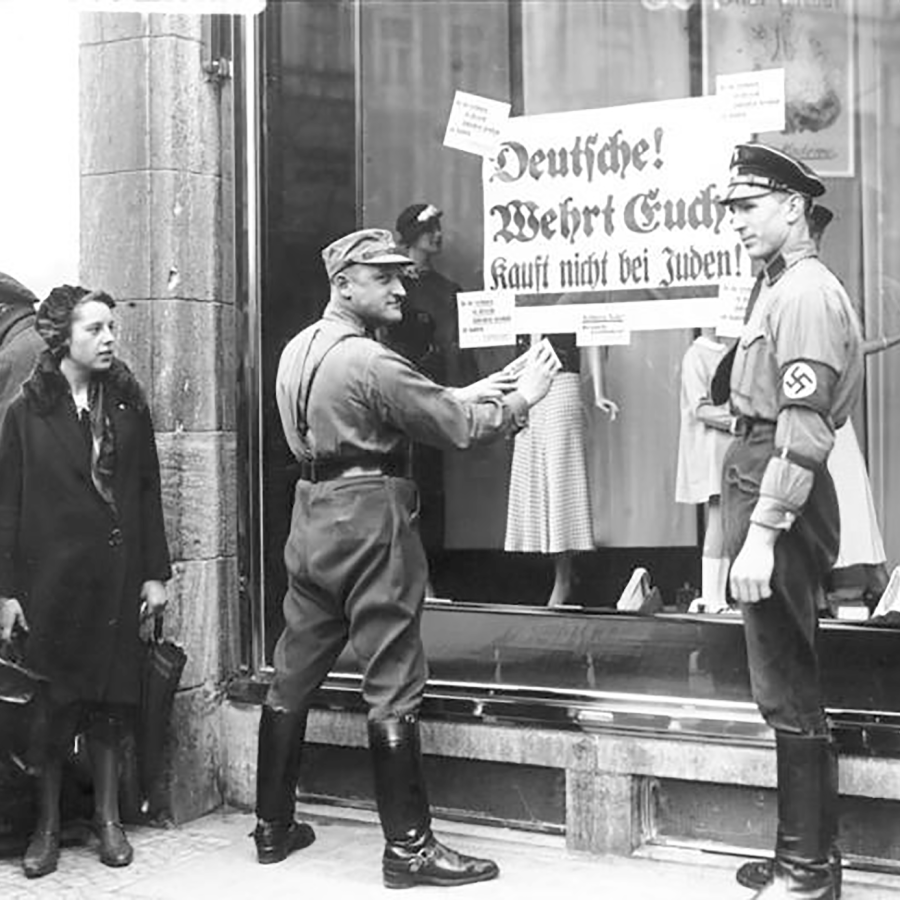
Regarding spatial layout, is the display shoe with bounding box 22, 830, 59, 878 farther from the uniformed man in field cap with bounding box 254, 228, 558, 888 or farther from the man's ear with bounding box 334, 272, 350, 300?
the man's ear with bounding box 334, 272, 350, 300

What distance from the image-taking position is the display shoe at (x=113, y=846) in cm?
582

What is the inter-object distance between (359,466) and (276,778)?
→ 3.79 feet

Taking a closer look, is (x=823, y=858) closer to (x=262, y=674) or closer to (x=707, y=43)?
(x=262, y=674)

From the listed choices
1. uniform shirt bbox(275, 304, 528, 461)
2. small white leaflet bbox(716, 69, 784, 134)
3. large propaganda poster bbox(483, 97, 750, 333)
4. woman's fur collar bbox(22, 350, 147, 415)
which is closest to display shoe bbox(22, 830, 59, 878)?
woman's fur collar bbox(22, 350, 147, 415)

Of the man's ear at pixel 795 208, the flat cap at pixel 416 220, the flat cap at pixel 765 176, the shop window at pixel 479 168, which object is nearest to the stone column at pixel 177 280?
the shop window at pixel 479 168

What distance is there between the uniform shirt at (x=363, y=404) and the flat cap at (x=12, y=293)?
1.33 m

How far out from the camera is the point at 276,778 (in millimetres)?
5609

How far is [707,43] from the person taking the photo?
6.59 metres

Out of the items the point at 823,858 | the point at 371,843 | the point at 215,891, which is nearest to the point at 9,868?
the point at 215,891

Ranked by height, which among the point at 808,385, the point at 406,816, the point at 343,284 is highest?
the point at 343,284

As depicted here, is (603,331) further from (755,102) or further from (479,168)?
(755,102)

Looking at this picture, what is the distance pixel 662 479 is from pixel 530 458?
0.57m

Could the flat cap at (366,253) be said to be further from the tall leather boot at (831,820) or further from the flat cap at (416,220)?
the tall leather boot at (831,820)

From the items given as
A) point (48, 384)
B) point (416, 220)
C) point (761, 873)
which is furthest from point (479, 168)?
point (761, 873)
